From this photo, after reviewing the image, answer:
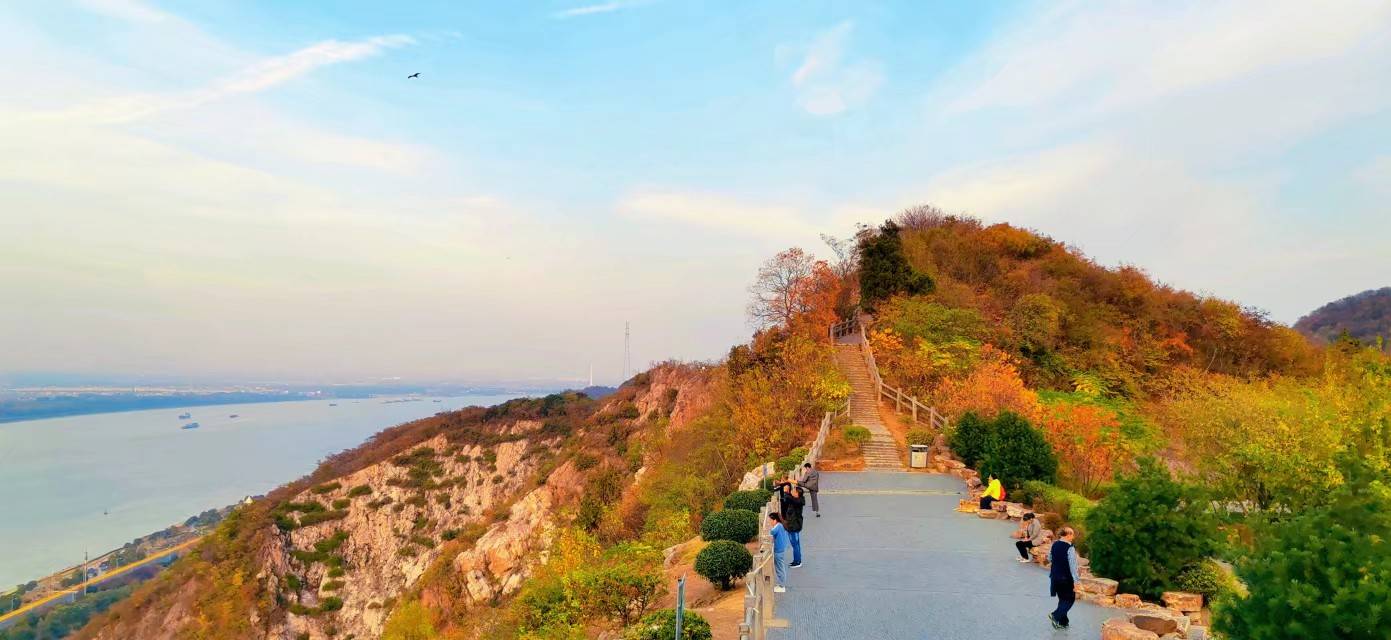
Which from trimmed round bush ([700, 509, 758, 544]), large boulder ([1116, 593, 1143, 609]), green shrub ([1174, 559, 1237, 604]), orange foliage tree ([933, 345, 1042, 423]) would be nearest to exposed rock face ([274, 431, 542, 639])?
orange foliage tree ([933, 345, 1042, 423])

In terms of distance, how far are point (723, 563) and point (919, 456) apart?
13.0 metres

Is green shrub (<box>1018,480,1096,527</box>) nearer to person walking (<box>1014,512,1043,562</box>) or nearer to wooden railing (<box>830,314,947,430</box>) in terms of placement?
person walking (<box>1014,512,1043,562</box>)

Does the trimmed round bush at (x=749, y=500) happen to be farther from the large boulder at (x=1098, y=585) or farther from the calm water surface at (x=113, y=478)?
the calm water surface at (x=113, y=478)

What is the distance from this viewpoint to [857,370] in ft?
112

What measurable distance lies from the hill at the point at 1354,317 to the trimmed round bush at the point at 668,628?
77.1m

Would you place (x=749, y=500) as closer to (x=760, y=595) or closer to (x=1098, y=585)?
(x=1098, y=585)

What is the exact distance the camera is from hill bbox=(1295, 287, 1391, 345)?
2520 inches

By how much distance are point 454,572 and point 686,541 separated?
25784 millimetres

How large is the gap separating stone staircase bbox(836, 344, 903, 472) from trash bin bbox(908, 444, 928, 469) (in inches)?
22.8

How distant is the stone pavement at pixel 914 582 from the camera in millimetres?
9352

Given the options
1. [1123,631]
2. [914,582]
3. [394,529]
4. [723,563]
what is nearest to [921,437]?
[914,582]

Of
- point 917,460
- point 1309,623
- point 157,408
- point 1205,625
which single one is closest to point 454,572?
point 917,460

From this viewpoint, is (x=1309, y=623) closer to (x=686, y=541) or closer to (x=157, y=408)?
(x=686, y=541)

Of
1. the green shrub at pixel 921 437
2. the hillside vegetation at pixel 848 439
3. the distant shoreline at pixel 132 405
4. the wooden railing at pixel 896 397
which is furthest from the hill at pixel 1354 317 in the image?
the distant shoreline at pixel 132 405
